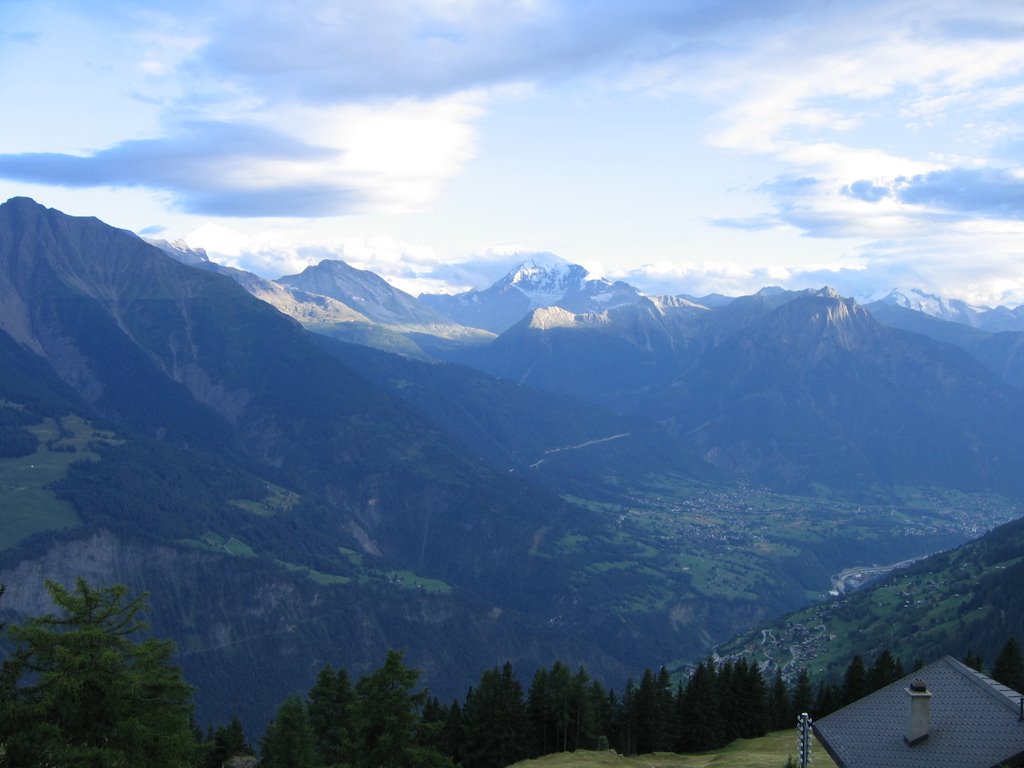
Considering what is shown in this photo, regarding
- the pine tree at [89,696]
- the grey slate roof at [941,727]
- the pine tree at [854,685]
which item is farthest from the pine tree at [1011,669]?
the pine tree at [89,696]

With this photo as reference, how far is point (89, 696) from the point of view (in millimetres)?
43188

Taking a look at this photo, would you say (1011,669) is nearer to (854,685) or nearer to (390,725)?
(854,685)

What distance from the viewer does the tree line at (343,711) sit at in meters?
42.7

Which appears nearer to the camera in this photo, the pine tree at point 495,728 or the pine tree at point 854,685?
the pine tree at point 495,728

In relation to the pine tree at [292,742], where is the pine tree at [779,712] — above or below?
below

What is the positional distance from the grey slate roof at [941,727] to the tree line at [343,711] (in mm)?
22871

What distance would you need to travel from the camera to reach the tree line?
140ft

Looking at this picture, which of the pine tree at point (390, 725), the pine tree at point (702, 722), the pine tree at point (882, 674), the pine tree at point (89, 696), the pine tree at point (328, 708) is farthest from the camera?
the pine tree at point (882, 674)

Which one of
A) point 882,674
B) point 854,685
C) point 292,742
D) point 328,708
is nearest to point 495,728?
point 328,708

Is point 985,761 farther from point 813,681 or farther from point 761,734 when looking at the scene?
point 813,681

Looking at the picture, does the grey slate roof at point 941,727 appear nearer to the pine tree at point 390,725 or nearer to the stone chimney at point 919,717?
the stone chimney at point 919,717

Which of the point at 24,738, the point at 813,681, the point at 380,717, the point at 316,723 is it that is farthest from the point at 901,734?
the point at 813,681

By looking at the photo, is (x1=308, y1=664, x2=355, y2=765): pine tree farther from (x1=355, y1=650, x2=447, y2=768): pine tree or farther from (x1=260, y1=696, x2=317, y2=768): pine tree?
(x1=355, y1=650, x2=447, y2=768): pine tree

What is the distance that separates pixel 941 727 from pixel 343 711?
5348 cm
